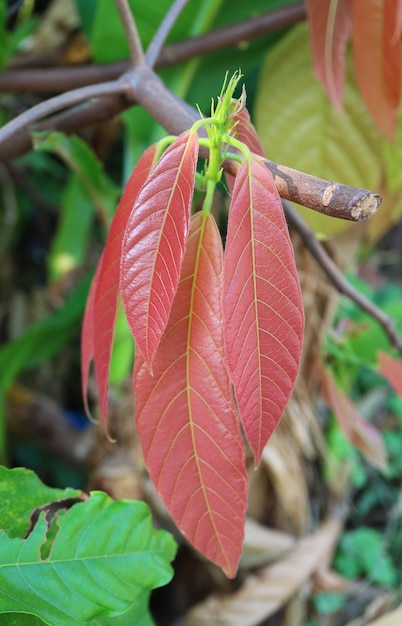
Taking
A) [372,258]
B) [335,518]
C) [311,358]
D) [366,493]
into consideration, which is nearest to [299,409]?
[311,358]

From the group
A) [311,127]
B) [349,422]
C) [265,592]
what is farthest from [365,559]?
[311,127]

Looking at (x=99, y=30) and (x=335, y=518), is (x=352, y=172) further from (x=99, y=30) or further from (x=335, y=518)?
(x=335, y=518)

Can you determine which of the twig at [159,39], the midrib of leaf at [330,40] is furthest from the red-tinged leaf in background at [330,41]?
the twig at [159,39]

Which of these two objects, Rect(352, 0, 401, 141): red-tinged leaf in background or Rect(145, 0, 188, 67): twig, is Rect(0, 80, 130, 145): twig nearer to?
Rect(145, 0, 188, 67): twig

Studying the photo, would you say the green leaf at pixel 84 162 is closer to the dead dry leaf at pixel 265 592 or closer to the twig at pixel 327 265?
the twig at pixel 327 265

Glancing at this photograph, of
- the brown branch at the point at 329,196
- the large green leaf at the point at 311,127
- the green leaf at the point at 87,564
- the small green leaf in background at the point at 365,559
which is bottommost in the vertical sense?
the small green leaf in background at the point at 365,559

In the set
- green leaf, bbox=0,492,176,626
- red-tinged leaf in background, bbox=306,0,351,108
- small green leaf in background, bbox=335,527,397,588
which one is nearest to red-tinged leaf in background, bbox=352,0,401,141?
red-tinged leaf in background, bbox=306,0,351,108

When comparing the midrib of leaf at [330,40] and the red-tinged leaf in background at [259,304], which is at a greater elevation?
the midrib of leaf at [330,40]
